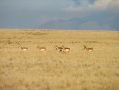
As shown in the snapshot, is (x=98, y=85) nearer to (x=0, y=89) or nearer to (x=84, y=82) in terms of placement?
(x=84, y=82)

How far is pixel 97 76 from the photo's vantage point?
17.4 metres

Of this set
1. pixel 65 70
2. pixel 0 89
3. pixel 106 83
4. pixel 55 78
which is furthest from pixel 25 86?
pixel 65 70

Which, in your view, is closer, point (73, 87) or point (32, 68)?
point (73, 87)

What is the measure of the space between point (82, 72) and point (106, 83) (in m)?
3.45

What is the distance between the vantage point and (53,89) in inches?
547

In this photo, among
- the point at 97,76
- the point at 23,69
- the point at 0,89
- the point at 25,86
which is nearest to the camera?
the point at 0,89

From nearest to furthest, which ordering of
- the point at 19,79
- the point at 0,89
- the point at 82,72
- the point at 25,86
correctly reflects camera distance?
1. the point at 0,89
2. the point at 25,86
3. the point at 19,79
4. the point at 82,72

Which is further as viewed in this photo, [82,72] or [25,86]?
[82,72]

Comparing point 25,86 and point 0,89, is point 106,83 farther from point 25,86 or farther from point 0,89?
point 0,89

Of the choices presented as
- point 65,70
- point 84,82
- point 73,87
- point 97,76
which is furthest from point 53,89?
point 65,70

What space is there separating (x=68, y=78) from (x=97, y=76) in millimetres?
1800

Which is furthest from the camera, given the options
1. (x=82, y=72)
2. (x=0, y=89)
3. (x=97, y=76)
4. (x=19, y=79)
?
(x=82, y=72)

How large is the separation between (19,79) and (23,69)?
147 inches

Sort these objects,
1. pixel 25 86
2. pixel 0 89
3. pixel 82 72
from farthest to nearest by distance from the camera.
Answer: pixel 82 72 → pixel 25 86 → pixel 0 89
